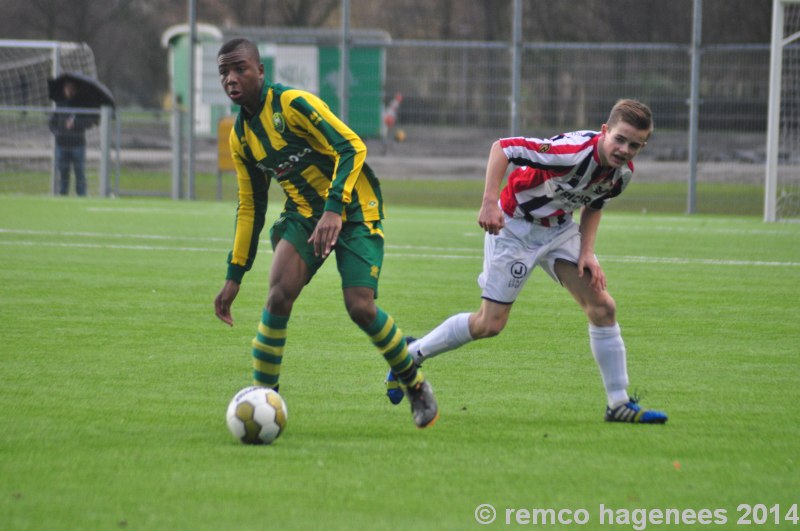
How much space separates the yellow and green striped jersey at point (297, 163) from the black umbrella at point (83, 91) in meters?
18.3

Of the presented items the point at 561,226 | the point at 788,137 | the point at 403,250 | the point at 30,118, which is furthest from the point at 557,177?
the point at 30,118

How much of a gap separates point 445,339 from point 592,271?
869mm

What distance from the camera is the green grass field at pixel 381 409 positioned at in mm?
4371

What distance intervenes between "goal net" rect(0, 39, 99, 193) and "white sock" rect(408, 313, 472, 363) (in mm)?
17351

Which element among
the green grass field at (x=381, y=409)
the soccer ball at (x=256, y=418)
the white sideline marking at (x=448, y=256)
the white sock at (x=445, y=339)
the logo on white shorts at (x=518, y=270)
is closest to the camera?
the green grass field at (x=381, y=409)

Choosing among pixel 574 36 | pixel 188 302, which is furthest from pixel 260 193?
pixel 574 36

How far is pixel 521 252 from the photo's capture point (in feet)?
20.4

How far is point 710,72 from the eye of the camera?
2069 cm

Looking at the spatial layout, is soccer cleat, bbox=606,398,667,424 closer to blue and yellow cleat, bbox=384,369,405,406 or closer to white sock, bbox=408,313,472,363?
white sock, bbox=408,313,472,363

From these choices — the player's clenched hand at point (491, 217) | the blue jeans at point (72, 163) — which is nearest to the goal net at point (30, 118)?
the blue jeans at point (72, 163)

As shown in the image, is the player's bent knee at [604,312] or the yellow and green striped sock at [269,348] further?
the player's bent knee at [604,312]

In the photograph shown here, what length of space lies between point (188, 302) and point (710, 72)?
1330 centimetres

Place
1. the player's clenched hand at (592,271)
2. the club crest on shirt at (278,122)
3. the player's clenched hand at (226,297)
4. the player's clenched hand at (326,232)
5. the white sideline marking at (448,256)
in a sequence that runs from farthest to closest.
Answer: the white sideline marking at (448,256)
the player's clenched hand at (592,271)
the player's clenched hand at (226,297)
the club crest on shirt at (278,122)
the player's clenched hand at (326,232)

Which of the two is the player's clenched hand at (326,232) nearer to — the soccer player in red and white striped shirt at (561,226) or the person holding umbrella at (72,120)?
the soccer player in red and white striped shirt at (561,226)
